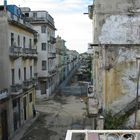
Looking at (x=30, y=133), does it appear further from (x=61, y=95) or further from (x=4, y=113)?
(x=61, y=95)

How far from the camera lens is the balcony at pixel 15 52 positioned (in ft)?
103

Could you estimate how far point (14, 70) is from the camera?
3303 cm

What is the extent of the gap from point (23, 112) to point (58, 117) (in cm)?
501

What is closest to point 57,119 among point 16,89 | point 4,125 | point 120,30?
point 16,89

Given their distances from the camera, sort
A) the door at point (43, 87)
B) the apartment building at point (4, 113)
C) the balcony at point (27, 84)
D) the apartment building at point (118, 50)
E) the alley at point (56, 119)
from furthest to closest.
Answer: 1. the door at point (43, 87)
2. the balcony at point (27, 84)
3. the alley at point (56, 119)
4. the apartment building at point (4, 113)
5. the apartment building at point (118, 50)

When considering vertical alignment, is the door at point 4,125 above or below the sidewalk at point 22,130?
above

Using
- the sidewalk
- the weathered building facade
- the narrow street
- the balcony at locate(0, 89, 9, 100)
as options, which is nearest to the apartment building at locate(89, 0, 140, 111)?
the balcony at locate(0, 89, 9, 100)

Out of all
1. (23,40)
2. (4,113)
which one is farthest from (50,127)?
(23,40)

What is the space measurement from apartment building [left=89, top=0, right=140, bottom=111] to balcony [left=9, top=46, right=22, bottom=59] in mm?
17060

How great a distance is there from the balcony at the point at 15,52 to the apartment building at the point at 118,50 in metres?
17.1

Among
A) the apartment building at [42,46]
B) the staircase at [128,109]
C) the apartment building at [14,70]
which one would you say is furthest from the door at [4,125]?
the apartment building at [42,46]

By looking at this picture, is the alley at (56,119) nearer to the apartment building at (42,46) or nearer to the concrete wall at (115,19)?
the apartment building at (42,46)

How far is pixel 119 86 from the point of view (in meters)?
15.2

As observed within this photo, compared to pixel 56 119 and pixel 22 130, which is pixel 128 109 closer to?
pixel 22 130
